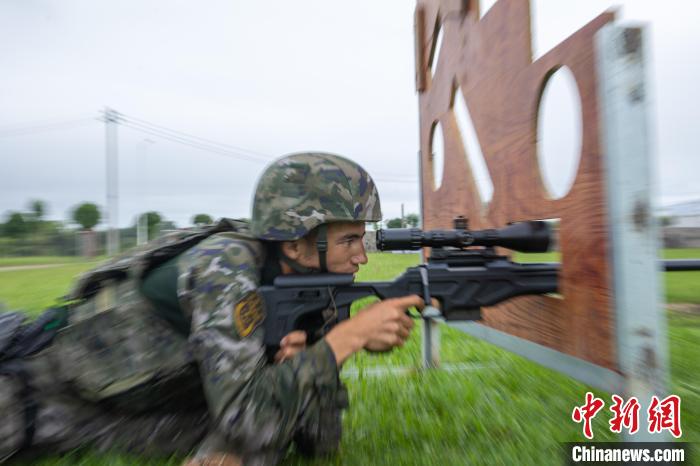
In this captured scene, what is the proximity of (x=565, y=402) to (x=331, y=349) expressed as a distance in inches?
74.3

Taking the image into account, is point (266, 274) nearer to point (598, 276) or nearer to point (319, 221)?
point (319, 221)

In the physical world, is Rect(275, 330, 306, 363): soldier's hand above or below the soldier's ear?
below

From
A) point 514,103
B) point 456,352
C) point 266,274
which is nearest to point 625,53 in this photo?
point 514,103

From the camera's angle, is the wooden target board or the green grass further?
the green grass

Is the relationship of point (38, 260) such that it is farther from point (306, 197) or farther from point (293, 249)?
point (306, 197)

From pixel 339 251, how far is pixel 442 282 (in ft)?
1.65

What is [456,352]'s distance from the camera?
434 cm

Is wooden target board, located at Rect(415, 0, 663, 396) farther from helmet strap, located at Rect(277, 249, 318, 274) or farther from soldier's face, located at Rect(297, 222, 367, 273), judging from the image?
helmet strap, located at Rect(277, 249, 318, 274)

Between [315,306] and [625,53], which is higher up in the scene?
[625,53]

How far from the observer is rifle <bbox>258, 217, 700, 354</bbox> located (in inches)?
76.4

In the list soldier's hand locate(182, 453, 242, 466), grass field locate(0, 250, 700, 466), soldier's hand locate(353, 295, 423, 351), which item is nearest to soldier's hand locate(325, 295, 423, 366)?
soldier's hand locate(353, 295, 423, 351)

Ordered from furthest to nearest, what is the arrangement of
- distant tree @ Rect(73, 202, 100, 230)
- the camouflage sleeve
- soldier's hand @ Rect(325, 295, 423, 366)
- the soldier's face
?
distant tree @ Rect(73, 202, 100, 230) → the soldier's face → soldier's hand @ Rect(325, 295, 423, 366) → the camouflage sleeve

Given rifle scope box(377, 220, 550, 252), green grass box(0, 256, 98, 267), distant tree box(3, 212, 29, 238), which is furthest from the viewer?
distant tree box(3, 212, 29, 238)

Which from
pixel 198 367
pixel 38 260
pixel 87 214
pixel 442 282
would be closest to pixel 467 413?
pixel 442 282
